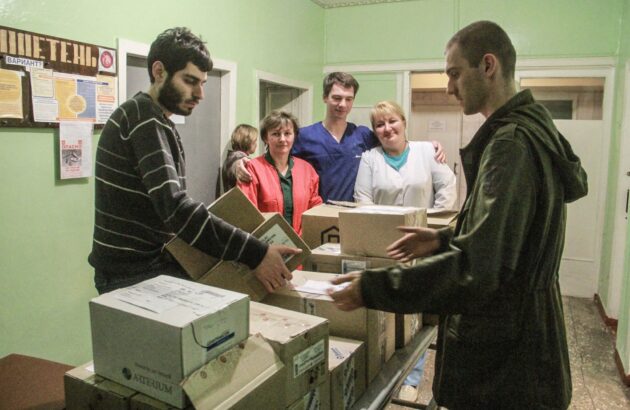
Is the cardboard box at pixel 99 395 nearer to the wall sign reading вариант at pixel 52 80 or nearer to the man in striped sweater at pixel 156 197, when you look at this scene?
the man in striped sweater at pixel 156 197

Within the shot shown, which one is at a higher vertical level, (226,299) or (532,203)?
(532,203)

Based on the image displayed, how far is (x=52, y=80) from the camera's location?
2.24 metres

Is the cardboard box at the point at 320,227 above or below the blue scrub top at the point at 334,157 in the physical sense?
below

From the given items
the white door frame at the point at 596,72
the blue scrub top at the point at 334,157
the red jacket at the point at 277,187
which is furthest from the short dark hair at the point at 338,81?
the white door frame at the point at 596,72

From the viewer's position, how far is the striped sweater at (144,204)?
135 cm

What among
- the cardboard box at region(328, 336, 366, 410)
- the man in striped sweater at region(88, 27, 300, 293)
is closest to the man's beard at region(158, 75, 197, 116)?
the man in striped sweater at region(88, 27, 300, 293)

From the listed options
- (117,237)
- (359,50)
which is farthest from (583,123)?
(117,237)

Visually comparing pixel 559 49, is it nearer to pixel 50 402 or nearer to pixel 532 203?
pixel 532 203

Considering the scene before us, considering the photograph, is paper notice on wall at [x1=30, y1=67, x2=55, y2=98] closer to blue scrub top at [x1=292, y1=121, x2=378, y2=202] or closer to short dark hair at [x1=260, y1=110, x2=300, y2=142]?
short dark hair at [x1=260, y1=110, x2=300, y2=142]

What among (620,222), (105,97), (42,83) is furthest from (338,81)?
(620,222)

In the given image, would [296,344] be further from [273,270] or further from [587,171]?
[587,171]

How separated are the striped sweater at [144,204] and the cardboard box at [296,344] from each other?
0.75 feet

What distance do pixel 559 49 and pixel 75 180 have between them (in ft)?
Result: 13.1

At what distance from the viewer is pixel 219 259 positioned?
1522 mm
